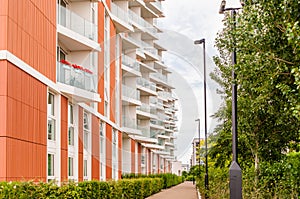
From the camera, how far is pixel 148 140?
2068 inches

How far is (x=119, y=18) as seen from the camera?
126 feet

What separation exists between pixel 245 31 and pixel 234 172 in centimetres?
303

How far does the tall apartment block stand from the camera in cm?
1542

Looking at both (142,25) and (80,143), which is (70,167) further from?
(142,25)

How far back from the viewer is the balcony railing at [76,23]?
22337 millimetres

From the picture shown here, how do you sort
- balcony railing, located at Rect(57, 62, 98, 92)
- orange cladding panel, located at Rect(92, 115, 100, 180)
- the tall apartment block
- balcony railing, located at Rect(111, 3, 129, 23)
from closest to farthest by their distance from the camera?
the tall apartment block
balcony railing, located at Rect(57, 62, 98, 92)
orange cladding panel, located at Rect(92, 115, 100, 180)
balcony railing, located at Rect(111, 3, 129, 23)

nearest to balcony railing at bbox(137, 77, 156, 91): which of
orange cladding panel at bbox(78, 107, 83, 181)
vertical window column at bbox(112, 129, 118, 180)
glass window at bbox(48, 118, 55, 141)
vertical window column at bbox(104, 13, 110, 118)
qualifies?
vertical window column at bbox(112, 129, 118, 180)

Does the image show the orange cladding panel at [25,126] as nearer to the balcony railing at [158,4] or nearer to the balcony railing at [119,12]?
the balcony railing at [119,12]

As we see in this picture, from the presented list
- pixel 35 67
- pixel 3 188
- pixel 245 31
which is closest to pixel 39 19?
pixel 35 67

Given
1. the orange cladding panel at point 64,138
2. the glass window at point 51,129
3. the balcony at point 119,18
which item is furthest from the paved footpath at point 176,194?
the glass window at point 51,129

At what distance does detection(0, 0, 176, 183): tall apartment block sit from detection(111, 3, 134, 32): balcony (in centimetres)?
10

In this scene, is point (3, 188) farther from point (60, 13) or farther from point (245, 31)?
point (60, 13)

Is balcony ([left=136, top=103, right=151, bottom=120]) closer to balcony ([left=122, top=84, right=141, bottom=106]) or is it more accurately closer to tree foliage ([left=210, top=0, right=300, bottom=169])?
balcony ([left=122, top=84, right=141, bottom=106])

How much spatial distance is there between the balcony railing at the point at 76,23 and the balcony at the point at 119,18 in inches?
411
